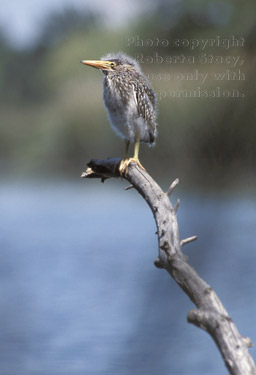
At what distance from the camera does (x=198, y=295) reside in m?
1.64

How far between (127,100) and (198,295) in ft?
4.14

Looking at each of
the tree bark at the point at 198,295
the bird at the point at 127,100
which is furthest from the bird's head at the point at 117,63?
the tree bark at the point at 198,295

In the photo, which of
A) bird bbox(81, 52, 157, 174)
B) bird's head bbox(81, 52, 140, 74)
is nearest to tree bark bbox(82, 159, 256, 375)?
bird bbox(81, 52, 157, 174)

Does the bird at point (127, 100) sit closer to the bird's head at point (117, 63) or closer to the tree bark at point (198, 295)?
the bird's head at point (117, 63)

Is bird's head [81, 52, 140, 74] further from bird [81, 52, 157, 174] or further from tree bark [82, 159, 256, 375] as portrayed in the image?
tree bark [82, 159, 256, 375]

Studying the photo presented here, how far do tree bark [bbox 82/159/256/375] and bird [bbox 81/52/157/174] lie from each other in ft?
2.26

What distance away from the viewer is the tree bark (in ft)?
4.99

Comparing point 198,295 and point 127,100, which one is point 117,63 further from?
point 198,295

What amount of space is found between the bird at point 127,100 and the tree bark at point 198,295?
2.26ft

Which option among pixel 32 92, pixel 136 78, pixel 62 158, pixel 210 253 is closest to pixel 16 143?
pixel 62 158

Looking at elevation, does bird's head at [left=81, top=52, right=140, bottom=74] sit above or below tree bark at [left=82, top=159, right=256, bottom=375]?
above

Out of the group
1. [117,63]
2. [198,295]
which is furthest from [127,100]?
[198,295]

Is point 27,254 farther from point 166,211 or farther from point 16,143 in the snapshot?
point 16,143

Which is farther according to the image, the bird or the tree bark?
the bird
